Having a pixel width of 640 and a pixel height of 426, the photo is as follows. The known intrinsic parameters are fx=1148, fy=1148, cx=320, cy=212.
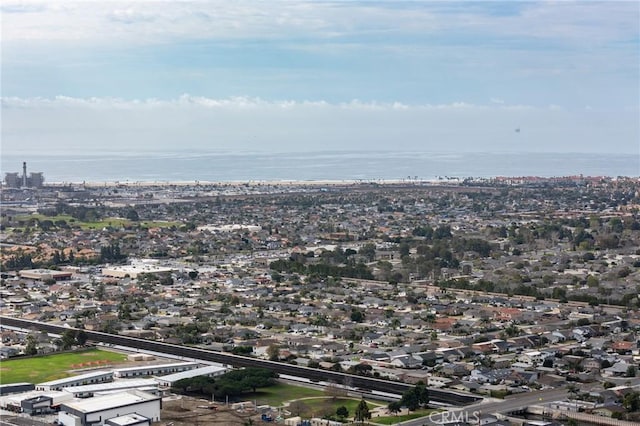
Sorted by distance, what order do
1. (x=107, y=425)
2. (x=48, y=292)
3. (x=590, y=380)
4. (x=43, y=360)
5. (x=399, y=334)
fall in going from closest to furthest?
(x=107, y=425) → (x=590, y=380) → (x=43, y=360) → (x=399, y=334) → (x=48, y=292)

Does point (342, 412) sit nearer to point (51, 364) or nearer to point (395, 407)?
point (395, 407)

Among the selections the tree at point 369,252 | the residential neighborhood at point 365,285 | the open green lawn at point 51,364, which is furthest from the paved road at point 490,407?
the tree at point 369,252

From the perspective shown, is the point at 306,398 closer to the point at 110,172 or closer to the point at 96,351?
the point at 96,351

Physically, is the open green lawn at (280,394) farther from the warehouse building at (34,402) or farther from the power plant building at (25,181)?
the power plant building at (25,181)

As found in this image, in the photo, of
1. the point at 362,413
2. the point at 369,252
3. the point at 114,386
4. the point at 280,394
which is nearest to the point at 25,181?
the point at 369,252

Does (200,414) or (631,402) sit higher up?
(631,402)

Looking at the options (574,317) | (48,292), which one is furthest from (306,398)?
(48,292)

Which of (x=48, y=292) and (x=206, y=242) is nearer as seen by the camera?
(x=48, y=292)
